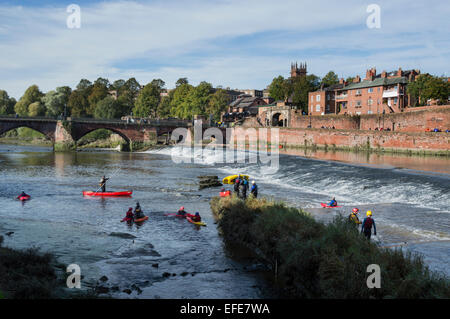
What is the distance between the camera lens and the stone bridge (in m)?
84.4

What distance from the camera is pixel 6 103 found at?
171250 mm

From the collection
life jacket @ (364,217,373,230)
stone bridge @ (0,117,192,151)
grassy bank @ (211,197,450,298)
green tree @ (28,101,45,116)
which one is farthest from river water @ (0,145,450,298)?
green tree @ (28,101,45,116)

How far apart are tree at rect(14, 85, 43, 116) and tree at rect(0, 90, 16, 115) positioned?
1476 cm

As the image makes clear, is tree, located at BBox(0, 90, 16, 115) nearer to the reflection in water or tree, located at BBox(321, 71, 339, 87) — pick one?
tree, located at BBox(321, 71, 339, 87)

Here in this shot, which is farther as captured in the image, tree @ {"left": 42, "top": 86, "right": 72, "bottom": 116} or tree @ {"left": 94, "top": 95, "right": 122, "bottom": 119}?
tree @ {"left": 42, "top": 86, "right": 72, "bottom": 116}

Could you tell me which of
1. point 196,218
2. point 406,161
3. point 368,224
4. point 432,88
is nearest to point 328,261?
point 368,224

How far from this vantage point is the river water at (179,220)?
49.1 feet

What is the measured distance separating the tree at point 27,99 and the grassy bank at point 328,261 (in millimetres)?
156035

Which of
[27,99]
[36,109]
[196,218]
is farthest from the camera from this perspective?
[27,99]

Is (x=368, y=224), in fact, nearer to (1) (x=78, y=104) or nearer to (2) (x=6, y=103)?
(1) (x=78, y=104)

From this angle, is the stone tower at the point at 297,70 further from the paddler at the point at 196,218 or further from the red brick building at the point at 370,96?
the paddler at the point at 196,218

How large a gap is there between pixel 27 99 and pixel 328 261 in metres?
165
